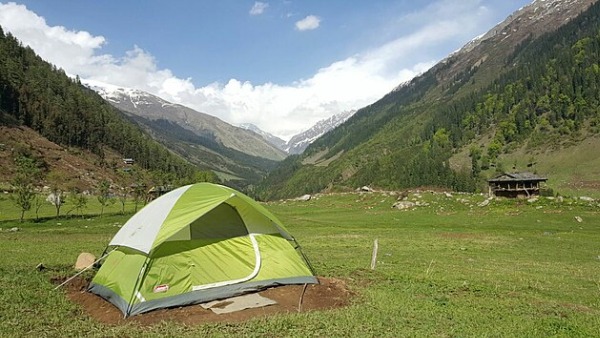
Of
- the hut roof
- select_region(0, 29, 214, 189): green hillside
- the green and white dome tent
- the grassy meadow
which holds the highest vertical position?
select_region(0, 29, 214, 189): green hillside

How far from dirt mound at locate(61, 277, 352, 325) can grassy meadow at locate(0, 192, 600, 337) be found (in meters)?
0.53

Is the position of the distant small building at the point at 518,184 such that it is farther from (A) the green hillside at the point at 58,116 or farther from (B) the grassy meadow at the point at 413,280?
(A) the green hillside at the point at 58,116

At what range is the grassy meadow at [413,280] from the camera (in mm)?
11070

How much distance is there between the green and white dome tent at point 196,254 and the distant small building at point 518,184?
3158 inches

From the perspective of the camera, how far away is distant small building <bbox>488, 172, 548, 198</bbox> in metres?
83.8

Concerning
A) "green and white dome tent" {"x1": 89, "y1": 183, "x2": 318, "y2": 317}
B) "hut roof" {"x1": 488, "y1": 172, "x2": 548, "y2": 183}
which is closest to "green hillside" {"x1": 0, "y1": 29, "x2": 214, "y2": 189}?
"hut roof" {"x1": 488, "y1": 172, "x2": 548, "y2": 183}

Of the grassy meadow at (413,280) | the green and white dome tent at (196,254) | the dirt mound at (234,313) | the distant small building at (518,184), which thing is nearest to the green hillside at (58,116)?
the distant small building at (518,184)

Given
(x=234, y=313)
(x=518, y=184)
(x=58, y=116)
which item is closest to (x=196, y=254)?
(x=234, y=313)

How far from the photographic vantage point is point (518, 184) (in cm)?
8562

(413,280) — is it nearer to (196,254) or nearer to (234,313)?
(234,313)

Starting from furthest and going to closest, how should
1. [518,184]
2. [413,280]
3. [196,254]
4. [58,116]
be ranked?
[58,116], [518,184], [413,280], [196,254]

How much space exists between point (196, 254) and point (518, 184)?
85.9 meters

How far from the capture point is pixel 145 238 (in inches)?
565

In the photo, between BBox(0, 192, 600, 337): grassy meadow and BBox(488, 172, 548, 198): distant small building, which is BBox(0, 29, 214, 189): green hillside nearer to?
BBox(488, 172, 548, 198): distant small building
